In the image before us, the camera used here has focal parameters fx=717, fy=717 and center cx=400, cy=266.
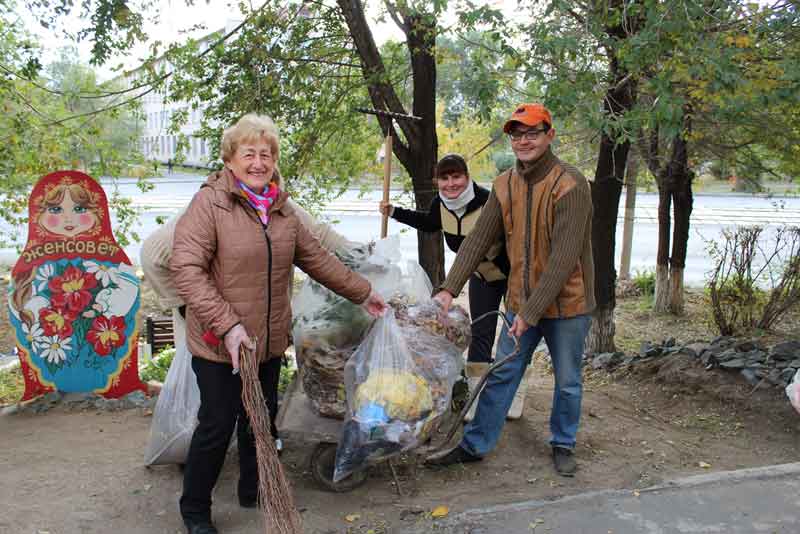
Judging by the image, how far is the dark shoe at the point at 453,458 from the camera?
372cm

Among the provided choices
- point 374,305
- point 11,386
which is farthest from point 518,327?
point 11,386

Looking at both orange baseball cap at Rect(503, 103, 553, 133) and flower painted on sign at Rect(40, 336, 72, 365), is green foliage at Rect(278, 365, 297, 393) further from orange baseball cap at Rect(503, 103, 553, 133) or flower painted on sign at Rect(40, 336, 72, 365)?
orange baseball cap at Rect(503, 103, 553, 133)

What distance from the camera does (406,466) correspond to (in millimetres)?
3750

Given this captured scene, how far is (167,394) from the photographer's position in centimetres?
355

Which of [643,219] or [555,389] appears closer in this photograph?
[555,389]

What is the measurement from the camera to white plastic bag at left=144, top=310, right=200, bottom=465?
3500 mm

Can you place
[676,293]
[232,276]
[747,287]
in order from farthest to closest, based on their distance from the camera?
[676,293]
[747,287]
[232,276]

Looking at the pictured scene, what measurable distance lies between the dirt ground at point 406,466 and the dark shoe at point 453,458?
0.04m

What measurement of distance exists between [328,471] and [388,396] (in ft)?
2.44

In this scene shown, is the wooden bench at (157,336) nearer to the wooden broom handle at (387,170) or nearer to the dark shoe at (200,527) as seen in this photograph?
the wooden broom handle at (387,170)

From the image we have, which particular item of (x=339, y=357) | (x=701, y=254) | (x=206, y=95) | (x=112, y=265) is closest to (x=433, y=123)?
(x=206, y=95)

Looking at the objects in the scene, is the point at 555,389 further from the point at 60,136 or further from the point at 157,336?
the point at 157,336

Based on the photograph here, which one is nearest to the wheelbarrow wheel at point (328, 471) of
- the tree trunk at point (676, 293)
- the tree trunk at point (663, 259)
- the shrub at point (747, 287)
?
the shrub at point (747, 287)

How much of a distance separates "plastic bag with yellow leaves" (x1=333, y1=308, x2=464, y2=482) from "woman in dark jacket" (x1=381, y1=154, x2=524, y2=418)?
0.94 m
